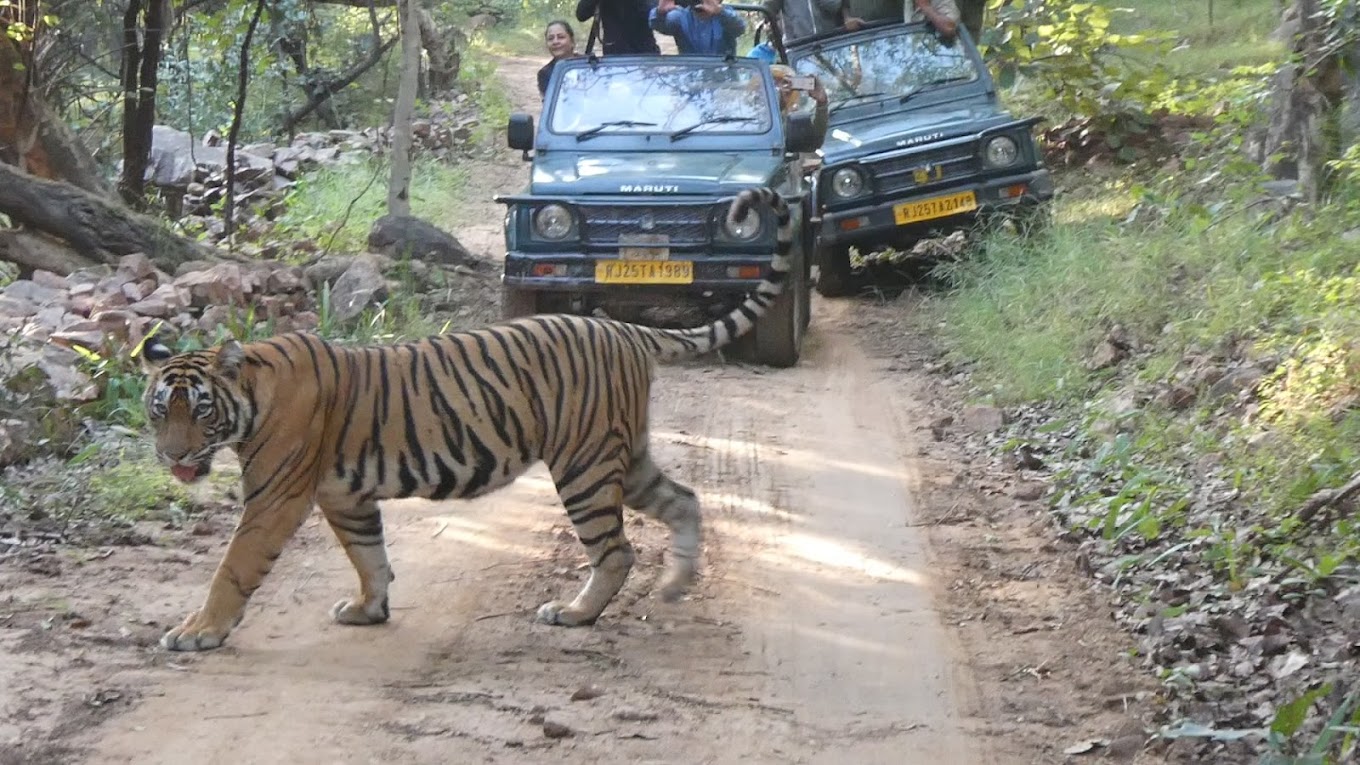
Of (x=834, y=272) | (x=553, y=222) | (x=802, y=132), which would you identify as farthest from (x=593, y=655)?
(x=834, y=272)

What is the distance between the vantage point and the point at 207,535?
6.42 metres

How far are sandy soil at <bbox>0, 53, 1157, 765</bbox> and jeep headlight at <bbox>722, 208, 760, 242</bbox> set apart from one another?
196cm

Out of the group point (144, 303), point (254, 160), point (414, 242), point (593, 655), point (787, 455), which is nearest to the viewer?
point (593, 655)

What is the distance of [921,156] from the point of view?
10766 millimetres

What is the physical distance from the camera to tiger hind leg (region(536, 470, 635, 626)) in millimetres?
5203

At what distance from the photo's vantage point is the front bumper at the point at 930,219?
35.1 ft

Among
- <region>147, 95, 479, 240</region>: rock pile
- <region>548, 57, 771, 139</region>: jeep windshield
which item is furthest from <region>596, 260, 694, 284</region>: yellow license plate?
<region>147, 95, 479, 240</region>: rock pile

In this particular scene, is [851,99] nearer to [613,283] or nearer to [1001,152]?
[1001,152]

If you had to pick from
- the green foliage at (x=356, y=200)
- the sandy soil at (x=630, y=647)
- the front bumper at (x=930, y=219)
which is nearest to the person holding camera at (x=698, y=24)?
the front bumper at (x=930, y=219)

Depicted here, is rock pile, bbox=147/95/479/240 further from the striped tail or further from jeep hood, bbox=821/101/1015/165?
the striped tail

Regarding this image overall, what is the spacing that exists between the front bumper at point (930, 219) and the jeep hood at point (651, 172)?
1465mm

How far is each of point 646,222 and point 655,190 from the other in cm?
19

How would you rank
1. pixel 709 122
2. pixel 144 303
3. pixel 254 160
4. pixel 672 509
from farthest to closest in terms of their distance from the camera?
pixel 254 160 → pixel 709 122 → pixel 144 303 → pixel 672 509

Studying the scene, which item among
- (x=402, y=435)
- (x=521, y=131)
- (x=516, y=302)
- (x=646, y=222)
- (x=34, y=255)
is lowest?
(x=516, y=302)
